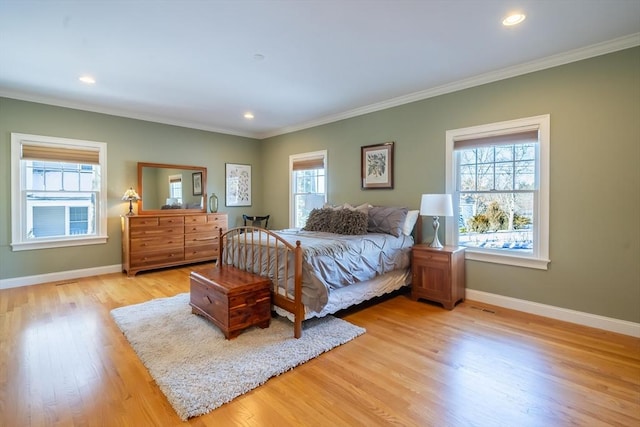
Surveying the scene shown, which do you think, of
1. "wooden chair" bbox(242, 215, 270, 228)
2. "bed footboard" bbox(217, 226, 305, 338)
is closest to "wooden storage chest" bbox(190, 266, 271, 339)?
"bed footboard" bbox(217, 226, 305, 338)

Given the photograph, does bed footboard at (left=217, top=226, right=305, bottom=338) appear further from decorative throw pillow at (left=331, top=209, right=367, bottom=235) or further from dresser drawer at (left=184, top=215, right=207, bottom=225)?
dresser drawer at (left=184, top=215, right=207, bottom=225)

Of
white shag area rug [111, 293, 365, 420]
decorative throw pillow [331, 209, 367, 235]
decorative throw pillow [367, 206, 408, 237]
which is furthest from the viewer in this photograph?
decorative throw pillow [367, 206, 408, 237]

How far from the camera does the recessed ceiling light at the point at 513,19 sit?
2308 millimetres

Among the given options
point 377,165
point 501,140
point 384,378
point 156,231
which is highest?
point 501,140

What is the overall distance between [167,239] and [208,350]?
3.10 m

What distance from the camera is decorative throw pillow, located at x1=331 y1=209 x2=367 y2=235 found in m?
3.68

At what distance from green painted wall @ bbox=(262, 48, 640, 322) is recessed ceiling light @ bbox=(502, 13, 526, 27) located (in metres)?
0.99

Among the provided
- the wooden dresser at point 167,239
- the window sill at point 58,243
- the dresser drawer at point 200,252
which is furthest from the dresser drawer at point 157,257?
the window sill at point 58,243

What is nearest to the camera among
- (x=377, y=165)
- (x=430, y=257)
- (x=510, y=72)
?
(x=510, y=72)

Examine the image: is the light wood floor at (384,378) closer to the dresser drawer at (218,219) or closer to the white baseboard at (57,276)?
the white baseboard at (57,276)

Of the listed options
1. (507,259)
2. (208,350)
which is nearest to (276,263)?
(208,350)

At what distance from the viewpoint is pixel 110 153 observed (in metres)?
4.76

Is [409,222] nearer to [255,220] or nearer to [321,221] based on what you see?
[321,221]

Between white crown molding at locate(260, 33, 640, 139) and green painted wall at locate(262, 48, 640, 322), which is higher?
white crown molding at locate(260, 33, 640, 139)
